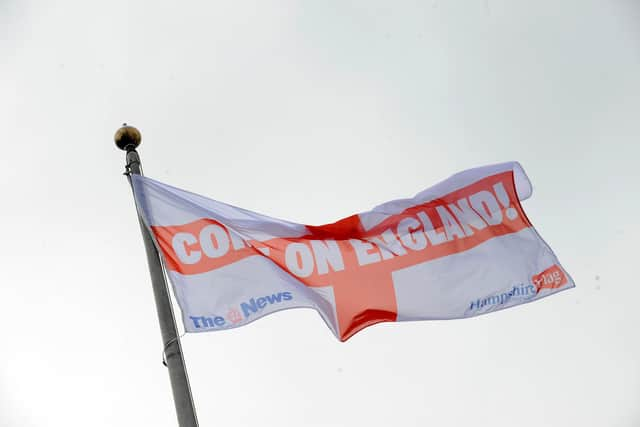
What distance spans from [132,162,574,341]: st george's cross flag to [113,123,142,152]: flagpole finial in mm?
572

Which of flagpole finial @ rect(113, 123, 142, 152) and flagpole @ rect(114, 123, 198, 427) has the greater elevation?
flagpole finial @ rect(113, 123, 142, 152)

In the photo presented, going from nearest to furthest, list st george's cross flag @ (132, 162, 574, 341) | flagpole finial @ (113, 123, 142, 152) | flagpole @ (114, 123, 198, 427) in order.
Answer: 1. flagpole @ (114, 123, 198, 427)
2. st george's cross flag @ (132, 162, 574, 341)
3. flagpole finial @ (113, 123, 142, 152)

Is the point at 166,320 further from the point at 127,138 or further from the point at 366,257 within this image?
the point at 366,257

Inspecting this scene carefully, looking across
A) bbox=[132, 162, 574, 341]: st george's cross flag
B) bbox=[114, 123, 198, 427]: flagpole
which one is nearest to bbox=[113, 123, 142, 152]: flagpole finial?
bbox=[114, 123, 198, 427]: flagpole

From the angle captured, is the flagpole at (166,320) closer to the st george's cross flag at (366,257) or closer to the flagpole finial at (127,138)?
the flagpole finial at (127,138)

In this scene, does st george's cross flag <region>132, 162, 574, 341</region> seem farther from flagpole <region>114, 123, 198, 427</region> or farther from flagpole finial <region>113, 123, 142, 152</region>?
flagpole finial <region>113, 123, 142, 152</region>

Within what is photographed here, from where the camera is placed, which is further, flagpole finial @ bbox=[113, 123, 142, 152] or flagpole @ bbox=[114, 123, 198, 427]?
flagpole finial @ bbox=[113, 123, 142, 152]

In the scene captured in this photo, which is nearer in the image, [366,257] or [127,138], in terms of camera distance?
[127,138]

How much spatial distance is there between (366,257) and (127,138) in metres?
3.76

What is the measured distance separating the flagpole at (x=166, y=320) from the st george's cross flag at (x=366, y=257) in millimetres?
254

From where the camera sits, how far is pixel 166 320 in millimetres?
7867

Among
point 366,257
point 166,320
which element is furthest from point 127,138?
point 366,257

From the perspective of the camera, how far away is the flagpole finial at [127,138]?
31.1 ft

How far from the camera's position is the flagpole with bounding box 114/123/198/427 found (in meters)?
7.19
